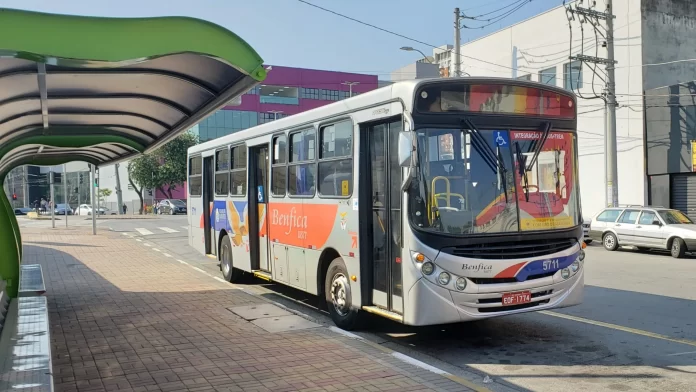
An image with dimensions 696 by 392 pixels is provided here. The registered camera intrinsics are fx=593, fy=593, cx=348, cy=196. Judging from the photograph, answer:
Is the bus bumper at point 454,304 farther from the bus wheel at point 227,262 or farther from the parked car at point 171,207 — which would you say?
the parked car at point 171,207

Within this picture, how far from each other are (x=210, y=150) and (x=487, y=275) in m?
8.88

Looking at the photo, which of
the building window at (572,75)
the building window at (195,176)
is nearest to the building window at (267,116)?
the building window at (572,75)

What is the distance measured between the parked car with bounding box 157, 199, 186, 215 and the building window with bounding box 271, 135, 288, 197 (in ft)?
145

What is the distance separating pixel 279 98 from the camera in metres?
72.8

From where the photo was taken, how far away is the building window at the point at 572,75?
27941 millimetres

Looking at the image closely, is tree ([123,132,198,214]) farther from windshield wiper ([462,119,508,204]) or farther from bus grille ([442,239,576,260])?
bus grille ([442,239,576,260])

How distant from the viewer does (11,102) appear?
21.9ft

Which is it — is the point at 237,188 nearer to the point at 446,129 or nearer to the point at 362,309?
the point at 362,309

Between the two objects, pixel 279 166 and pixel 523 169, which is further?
pixel 279 166

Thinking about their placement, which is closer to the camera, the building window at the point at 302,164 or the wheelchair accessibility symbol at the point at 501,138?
the wheelchair accessibility symbol at the point at 501,138

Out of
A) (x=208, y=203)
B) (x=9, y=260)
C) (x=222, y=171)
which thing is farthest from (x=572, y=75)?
(x=9, y=260)

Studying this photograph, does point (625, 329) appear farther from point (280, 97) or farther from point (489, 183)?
point (280, 97)

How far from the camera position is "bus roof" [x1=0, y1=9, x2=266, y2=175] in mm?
4004

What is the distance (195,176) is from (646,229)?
45.4 ft
